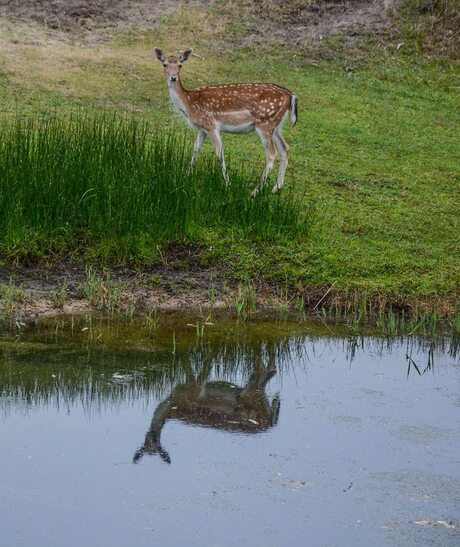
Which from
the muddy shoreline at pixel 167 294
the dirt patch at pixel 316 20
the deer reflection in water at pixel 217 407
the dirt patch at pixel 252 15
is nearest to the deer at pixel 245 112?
the muddy shoreline at pixel 167 294

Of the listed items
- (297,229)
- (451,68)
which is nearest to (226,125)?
(297,229)

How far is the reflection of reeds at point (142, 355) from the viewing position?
7.05m

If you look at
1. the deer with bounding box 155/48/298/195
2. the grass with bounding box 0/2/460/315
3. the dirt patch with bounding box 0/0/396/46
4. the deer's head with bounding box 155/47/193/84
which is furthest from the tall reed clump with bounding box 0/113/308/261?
the dirt patch with bounding box 0/0/396/46

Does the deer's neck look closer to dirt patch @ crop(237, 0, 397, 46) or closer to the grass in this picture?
the grass

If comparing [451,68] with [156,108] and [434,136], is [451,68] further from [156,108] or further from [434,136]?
[156,108]

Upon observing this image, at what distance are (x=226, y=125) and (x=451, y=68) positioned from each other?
554 centimetres

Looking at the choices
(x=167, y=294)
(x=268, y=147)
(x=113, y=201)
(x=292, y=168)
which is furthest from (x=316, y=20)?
(x=167, y=294)

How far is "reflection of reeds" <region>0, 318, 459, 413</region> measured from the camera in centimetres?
705

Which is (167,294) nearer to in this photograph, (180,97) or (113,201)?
(113,201)

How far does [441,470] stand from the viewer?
619 centimetres

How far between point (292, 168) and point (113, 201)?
2.98 metres

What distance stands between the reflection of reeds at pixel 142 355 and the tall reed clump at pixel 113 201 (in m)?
1.14

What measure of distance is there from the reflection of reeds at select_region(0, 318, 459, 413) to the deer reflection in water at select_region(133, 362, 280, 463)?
0.10 meters

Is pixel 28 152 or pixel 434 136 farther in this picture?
pixel 434 136
